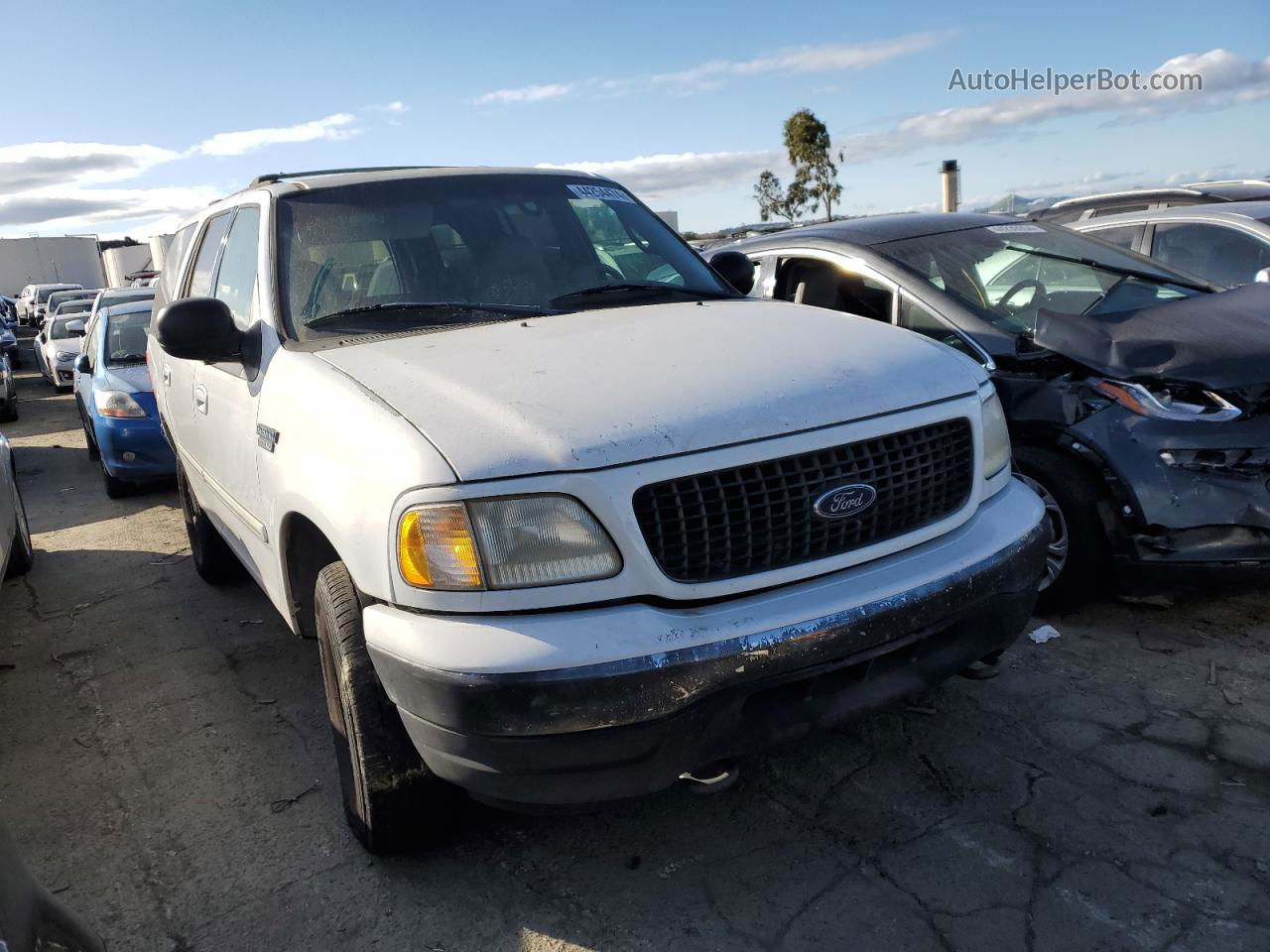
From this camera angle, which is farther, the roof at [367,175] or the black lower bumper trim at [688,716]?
the roof at [367,175]

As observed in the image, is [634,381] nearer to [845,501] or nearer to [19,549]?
[845,501]

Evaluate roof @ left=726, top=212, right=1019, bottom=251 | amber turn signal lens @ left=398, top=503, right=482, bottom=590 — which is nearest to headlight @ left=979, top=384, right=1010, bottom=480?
amber turn signal lens @ left=398, top=503, right=482, bottom=590

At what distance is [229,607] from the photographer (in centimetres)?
524

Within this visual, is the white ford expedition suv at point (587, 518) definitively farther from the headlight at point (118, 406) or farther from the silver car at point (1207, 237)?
the headlight at point (118, 406)

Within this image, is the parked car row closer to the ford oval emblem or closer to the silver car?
the ford oval emblem

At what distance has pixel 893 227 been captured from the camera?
17.1ft

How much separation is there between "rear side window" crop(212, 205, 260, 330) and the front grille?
1972 mm

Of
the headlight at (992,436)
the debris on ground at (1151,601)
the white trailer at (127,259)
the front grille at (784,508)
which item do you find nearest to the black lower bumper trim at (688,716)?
the front grille at (784,508)

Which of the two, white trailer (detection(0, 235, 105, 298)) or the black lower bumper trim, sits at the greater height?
white trailer (detection(0, 235, 105, 298))

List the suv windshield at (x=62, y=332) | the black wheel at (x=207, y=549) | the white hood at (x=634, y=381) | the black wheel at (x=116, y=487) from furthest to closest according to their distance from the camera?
the suv windshield at (x=62, y=332) < the black wheel at (x=116, y=487) < the black wheel at (x=207, y=549) < the white hood at (x=634, y=381)

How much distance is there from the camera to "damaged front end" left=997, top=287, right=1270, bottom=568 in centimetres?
374

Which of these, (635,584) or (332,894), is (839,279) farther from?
(332,894)

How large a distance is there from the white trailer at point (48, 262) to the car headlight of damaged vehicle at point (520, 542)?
52.7 m

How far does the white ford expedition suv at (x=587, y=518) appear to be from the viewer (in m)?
2.26
